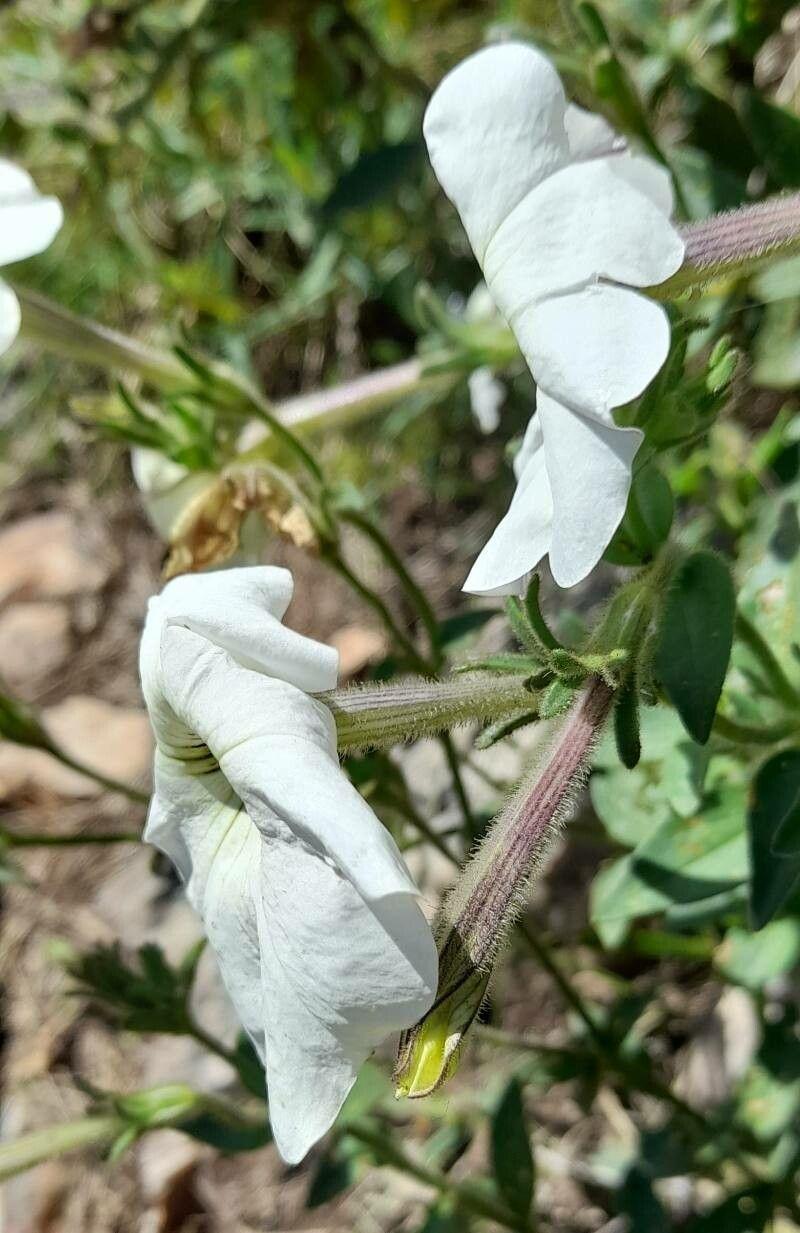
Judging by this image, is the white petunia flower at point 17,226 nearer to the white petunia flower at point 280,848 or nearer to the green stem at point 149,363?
the green stem at point 149,363

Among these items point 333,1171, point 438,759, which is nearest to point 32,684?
point 438,759

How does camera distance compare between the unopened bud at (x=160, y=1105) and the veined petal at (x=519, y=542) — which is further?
the unopened bud at (x=160, y=1105)

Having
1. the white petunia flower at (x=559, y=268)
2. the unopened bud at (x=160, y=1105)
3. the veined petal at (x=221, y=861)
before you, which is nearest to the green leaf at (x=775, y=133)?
the white petunia flower at (x=559, y=268)

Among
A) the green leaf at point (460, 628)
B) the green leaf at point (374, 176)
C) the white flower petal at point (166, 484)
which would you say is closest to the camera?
the white flower petal at point (166, 484)

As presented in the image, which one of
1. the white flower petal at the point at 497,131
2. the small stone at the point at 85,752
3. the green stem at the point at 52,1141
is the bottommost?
the small stone at the point at 85,752

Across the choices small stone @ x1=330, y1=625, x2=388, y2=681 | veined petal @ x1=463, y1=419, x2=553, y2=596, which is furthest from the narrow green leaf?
small stone @ x1=330, y1=625, x2=388, y2=681

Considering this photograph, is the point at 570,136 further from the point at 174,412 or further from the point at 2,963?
the point at 2,963

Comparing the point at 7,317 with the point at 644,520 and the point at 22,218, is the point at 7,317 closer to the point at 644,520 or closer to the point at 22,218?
the point at 22,218
